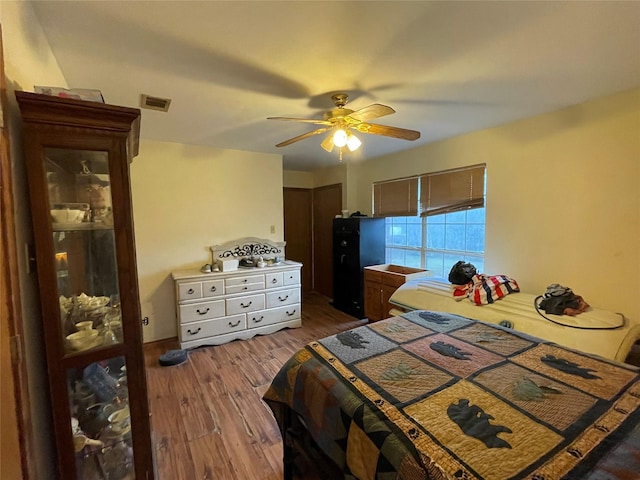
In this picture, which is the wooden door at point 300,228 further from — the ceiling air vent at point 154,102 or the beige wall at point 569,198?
the ceiling air vent at point 154,102

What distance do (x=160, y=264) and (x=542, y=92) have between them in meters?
4.06

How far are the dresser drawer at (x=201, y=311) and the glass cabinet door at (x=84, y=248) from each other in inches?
76.0

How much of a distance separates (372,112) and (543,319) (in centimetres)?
203

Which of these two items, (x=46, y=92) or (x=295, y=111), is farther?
(x=295, y=111)

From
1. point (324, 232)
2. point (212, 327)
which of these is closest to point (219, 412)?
point (212, 327)

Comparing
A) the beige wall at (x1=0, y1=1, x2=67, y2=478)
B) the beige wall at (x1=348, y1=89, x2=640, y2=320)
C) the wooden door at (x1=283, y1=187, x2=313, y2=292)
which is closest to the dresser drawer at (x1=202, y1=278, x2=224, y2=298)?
the beige wall at (x1=0, y1=1, x2=67, y2=478)

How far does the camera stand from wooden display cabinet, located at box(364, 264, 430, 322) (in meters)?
3.54

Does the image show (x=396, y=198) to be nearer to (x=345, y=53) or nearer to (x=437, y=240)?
(x=437, y=240)

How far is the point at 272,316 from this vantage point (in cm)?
370

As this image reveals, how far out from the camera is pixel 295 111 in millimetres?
2441

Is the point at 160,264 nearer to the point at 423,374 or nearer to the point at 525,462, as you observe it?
the point at 423,374

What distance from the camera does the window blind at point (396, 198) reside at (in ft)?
12.8

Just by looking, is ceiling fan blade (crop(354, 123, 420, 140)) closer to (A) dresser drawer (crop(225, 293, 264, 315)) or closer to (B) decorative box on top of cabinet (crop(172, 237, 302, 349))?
(B) decorative box on top of cabinet (crop(172, 237, 302, 349))

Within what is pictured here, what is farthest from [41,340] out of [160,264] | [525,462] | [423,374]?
[160,264]
